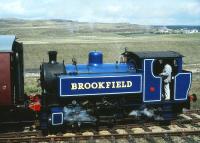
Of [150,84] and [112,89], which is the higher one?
[150,84]

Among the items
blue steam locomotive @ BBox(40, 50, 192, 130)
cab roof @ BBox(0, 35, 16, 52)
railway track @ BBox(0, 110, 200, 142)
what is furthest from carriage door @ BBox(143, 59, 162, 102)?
cab roof @ BBox(0, 35, 16, 52)

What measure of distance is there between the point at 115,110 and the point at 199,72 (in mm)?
19533

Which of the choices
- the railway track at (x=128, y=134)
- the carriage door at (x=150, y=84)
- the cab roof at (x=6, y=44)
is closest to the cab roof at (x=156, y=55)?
the carriage door at (x=150, y=84)

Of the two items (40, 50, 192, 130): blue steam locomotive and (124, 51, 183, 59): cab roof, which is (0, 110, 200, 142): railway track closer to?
(40, 50, 192, 130): blue steam locomotive

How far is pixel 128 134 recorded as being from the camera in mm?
12828

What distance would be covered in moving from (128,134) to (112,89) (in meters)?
1.86

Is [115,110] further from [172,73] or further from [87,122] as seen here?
[172,73]

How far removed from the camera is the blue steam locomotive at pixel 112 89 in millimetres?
13438

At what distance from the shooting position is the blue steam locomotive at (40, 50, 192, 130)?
13.4 m

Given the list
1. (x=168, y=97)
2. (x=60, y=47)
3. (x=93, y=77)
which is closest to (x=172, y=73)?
(x=168, y=97)

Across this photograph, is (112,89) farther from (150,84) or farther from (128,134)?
(128,134)

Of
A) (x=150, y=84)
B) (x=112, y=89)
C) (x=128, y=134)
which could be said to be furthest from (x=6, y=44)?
(x=150, y=84)

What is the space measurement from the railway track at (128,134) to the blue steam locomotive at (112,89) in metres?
0.36

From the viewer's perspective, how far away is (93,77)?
1362cm
